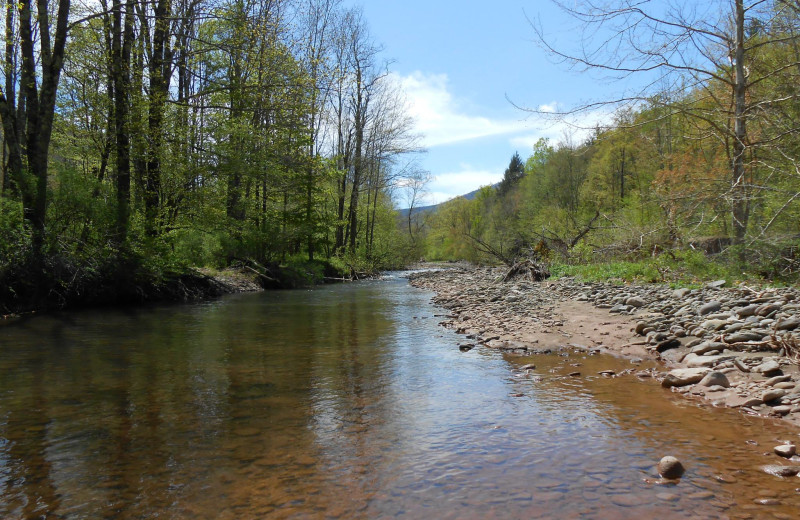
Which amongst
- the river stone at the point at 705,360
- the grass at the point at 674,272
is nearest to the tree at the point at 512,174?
the grass at the point at 674,272

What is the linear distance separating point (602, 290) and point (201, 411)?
30.8 feet

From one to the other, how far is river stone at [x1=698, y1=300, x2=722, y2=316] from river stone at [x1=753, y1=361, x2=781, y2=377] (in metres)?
2.41

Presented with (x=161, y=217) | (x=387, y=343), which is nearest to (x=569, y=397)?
(x=387, y=343)

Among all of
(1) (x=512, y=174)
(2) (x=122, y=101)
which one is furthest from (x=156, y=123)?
(1) (x=512, y=174)

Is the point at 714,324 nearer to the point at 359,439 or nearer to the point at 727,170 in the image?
the point at 359,439

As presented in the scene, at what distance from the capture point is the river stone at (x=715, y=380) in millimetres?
4623

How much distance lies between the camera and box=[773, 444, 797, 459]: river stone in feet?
10.4

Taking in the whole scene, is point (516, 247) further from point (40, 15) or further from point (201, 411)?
point (201, 411)

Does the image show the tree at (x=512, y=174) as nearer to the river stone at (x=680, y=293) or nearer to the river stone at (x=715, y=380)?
the river stone at (x=680, y=293)

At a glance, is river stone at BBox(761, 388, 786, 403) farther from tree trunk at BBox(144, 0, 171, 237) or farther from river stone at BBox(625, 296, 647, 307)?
tree trunk at BBox(144, 0, 171, 237)

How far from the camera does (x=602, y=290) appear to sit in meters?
11.1

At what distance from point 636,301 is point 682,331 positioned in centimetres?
234

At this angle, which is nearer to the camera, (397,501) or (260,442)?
(397,501)

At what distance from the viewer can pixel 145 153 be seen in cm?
1326
